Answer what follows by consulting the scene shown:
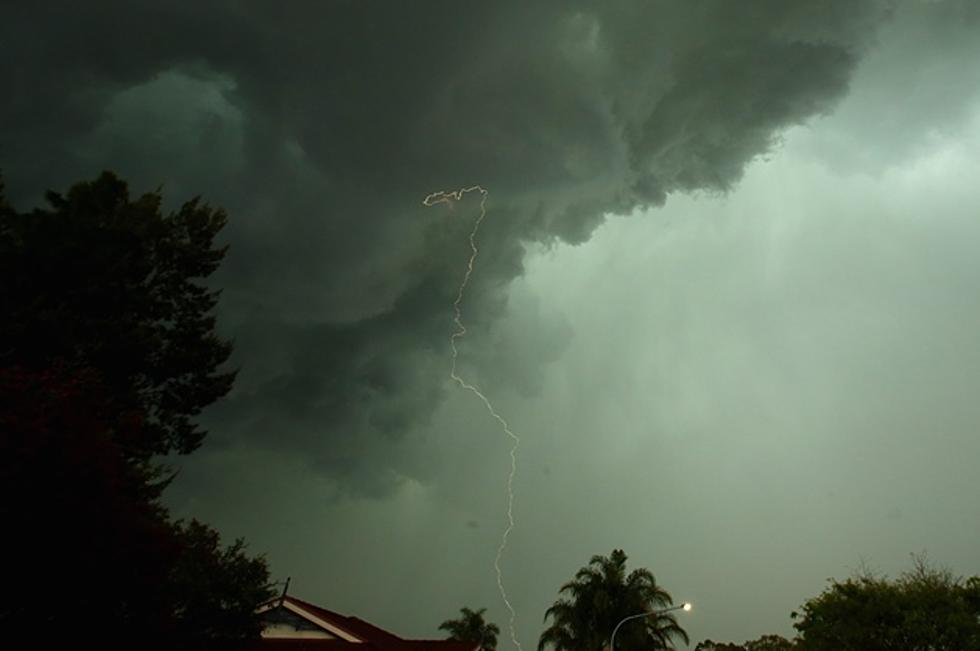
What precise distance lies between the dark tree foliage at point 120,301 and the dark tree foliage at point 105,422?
5cm

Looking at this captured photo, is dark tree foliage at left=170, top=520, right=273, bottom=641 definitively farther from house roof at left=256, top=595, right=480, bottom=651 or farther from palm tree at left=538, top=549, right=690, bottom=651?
palm tree at left=538, top=549, right=690, bottom=651

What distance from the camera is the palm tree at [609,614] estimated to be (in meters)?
42.6

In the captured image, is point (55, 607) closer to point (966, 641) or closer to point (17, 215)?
point (17, 215)

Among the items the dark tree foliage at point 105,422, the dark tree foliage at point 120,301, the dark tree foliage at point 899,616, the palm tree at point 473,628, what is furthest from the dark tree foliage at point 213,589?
the palm tree at point 473,628

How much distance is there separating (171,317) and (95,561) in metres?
14.8

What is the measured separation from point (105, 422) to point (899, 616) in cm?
3267

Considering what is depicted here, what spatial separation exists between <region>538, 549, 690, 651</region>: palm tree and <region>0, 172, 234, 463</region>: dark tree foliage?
31391 millimetres

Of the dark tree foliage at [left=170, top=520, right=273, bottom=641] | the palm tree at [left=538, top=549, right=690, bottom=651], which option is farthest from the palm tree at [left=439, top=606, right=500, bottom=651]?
the dark tree foliage at [left=170, top=520, right=273, bottom=641]

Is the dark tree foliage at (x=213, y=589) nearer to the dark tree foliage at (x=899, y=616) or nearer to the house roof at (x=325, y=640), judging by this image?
the house roof at (x=325, y=640)

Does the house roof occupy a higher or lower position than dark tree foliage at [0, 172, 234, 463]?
lower

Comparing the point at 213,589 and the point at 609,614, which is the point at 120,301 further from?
the point at 609,614

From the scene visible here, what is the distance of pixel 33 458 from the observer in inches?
492

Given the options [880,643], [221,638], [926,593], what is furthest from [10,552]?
[926,593]

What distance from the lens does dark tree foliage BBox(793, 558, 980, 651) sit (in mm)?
24625
